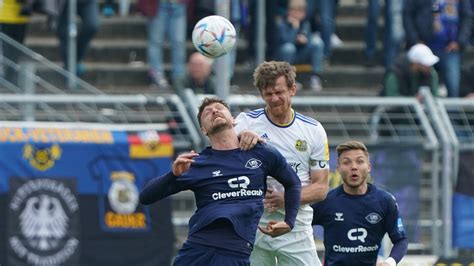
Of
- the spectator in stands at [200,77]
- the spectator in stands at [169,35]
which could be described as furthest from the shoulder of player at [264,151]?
the spectator in stands at [169,35]

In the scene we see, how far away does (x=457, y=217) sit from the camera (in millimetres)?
15602

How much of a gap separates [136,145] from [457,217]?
143 inches

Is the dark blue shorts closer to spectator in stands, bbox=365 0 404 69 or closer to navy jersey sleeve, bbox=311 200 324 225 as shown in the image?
navy jersey sleeve, bbox=311 200 324 225

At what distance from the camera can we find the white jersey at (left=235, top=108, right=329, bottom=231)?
34.9 ft

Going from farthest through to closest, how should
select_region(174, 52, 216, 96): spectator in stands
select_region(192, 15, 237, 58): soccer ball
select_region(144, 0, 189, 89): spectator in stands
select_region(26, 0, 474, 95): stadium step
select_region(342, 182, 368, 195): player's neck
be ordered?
select_region(26, 0, 474, 95): stadium step → select_region(144, 0, 189, 89): spectator in stands → select_region(174, 52, 216, 96): spectator in stands → select_region(192, 15, 237, 58): soccer ball → select_region(342, 182, 368, 195): player's neck

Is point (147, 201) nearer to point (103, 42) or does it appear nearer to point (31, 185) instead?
point (31, 185)

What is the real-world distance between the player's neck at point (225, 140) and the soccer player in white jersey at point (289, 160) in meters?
0.70

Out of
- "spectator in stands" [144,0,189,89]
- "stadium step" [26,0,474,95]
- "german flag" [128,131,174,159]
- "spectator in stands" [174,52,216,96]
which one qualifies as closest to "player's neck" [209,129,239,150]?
"german flag" [128,131,174,159]

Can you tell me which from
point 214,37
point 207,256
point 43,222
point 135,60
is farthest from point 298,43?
point 207,256

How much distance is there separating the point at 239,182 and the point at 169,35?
8110 mm

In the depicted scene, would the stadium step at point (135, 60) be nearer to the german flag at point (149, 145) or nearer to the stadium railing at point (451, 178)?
the stadium railing at point (451, 178)

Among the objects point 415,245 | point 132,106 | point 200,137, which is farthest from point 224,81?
point 415,245

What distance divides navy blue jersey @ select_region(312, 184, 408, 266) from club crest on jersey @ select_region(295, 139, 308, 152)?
607 millimetres

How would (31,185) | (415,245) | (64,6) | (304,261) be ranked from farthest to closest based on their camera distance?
1. (64,6)
2. (415,245)
3. (31,185)
4. (304,261)
